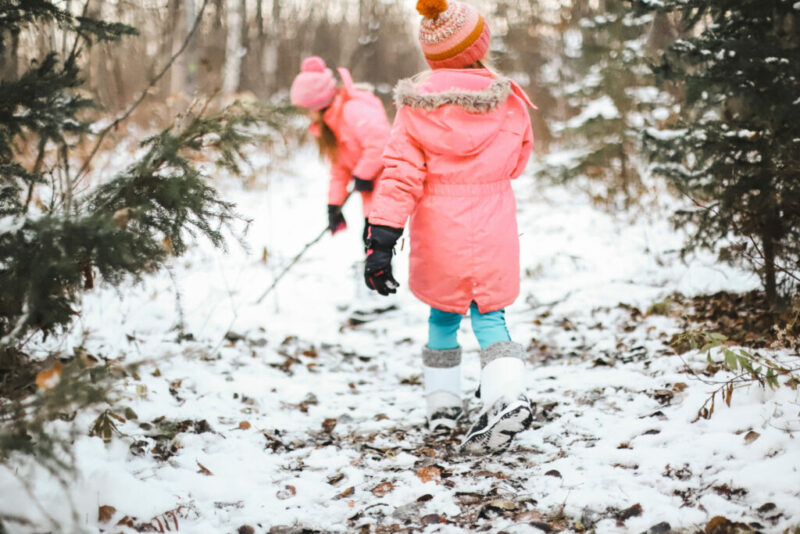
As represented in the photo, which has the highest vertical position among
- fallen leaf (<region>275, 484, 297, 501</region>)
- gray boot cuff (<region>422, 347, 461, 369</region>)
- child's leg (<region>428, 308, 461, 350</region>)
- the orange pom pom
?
the orange pom pom

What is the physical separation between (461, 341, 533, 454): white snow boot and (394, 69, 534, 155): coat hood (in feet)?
3.35

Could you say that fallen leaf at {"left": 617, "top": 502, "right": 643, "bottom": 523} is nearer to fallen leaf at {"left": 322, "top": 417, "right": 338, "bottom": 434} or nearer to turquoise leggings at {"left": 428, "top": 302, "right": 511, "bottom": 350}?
turquoise leggings at {"left": 428, "top": 302, "right": 511, "bottom": 350}

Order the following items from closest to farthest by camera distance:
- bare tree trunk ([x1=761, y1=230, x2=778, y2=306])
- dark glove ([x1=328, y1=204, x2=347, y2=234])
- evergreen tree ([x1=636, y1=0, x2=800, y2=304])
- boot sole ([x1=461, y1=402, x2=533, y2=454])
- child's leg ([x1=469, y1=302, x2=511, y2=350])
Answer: boot sole ([x1=461, y1=402, x2=533, y2=454]), child's leg ([x1=469, y1=302, x2=511, y2=350]), evergreen tree ([x1=636, y1=0, x2=800, y2=304]), bare tree trunk ([x1=761, y1=230, x2=778, y2=306]), dark glove ([x1=328, y1=204, x2=347, y2=234])

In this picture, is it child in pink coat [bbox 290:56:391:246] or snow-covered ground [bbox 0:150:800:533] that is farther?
child in pink coat [bbox 290:56:391:246]

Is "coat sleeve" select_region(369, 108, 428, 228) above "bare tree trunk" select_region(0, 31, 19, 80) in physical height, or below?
below

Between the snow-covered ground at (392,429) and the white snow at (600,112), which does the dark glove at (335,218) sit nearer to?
the snow-covered ground at (392,429)

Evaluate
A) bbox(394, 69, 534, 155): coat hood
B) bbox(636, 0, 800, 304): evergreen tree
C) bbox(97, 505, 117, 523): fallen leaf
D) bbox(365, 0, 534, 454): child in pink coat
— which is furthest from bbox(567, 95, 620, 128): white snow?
bbox(97, 505, 117, 523): fallen leaf

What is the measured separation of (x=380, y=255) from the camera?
281 centimetres

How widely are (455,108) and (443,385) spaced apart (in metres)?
1.47

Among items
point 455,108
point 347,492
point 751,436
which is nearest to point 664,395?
point 751,436

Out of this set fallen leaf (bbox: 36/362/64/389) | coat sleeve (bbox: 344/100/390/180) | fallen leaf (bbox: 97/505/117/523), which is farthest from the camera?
coat sleeve (bbox: 344/100/390/180)

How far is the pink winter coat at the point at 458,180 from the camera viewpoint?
282cm

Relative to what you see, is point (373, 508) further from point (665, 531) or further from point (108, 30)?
point (108, 30)

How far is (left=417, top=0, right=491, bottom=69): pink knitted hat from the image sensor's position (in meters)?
2.82
